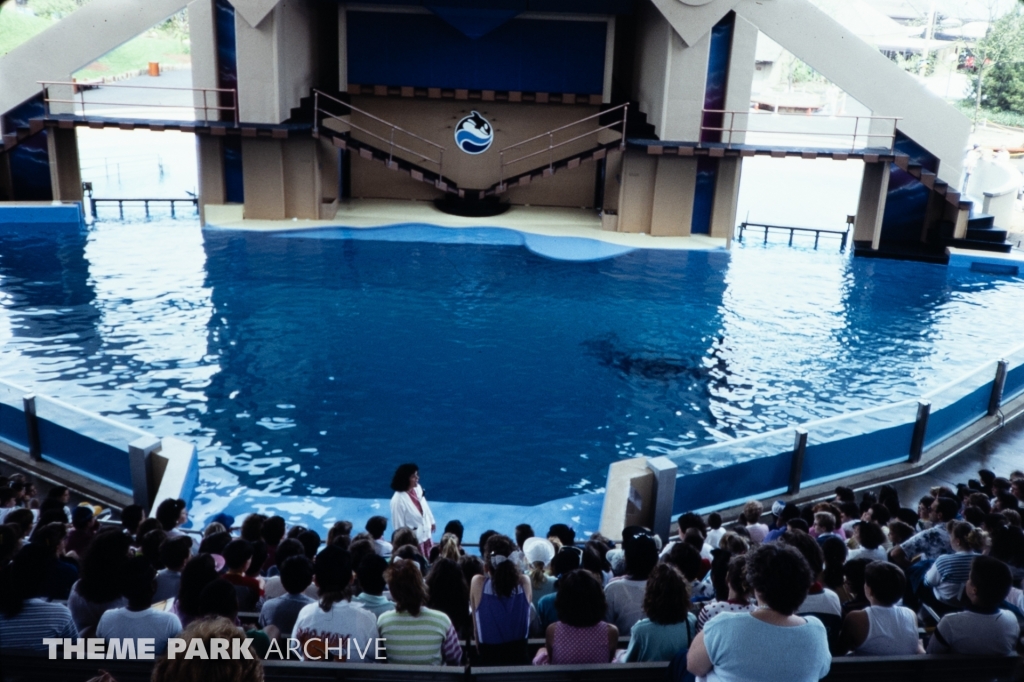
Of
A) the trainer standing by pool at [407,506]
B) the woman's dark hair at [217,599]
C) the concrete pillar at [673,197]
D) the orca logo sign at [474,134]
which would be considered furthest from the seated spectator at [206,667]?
the orca logo sign at [474,134]

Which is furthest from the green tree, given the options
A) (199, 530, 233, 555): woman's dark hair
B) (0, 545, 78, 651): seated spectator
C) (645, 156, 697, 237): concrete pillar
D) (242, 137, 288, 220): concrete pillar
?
(0, 545, 78, 651): seated spectator

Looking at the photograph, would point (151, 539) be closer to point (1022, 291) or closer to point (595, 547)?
point (595, 547)

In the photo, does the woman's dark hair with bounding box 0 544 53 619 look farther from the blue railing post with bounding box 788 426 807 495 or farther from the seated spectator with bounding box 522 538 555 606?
the blue railing post with bounding box 788 426 807 495

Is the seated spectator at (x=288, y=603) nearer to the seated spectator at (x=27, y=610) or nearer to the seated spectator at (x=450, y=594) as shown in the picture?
the seated spectator at (x=450, y=594)

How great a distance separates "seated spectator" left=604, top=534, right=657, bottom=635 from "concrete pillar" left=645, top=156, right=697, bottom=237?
66.2 feet

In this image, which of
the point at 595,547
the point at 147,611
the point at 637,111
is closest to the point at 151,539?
the point at 147,611

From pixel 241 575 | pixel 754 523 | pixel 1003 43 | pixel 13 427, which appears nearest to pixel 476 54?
pixel 13 427

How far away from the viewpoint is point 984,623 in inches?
195

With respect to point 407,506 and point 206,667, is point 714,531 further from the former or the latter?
point 206,667

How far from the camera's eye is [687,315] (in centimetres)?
1858

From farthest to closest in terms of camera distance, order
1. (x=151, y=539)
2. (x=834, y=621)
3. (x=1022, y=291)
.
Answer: (x=1022, y=291), (x=151, y=539), (x=834, y=621)

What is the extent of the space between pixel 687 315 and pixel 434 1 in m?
11.6

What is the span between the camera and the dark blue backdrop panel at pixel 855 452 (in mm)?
10680

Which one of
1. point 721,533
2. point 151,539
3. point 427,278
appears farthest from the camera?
point 427,278
